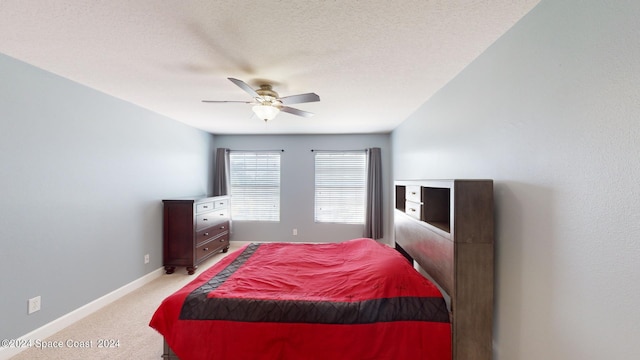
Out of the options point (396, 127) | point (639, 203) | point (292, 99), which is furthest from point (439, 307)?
point (396, 127)

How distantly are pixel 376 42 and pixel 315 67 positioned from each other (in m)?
0.54

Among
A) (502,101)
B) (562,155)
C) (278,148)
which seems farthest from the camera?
(278,148)

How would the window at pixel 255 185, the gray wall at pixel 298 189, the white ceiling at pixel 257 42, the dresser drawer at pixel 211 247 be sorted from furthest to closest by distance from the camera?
the window at pixel 255 185 → the gray wall at pixel 298 189 → the dresser drawer at pixel 211 247 → the white ceiling at pixel 257 42

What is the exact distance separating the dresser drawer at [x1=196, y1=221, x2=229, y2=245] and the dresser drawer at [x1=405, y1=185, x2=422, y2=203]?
10.0 ft

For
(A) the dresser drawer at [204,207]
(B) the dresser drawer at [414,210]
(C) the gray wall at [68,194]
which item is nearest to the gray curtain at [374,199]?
(B) the dresser drawer at [414,210]

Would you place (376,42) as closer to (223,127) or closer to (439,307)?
(439,307)

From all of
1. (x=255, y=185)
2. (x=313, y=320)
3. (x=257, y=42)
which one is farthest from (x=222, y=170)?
(x=313, y=320)

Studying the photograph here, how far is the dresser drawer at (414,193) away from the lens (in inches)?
74.0

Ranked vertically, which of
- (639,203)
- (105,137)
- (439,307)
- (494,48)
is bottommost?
(439,307)

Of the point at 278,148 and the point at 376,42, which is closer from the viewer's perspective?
the point at 376,42

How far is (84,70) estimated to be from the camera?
1.94 m

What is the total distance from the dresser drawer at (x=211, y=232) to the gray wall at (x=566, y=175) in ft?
11.7

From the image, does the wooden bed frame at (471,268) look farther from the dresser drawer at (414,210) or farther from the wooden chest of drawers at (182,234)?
the wooden chest of drawers at (182,234)

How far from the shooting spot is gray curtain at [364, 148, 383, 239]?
4.26m
